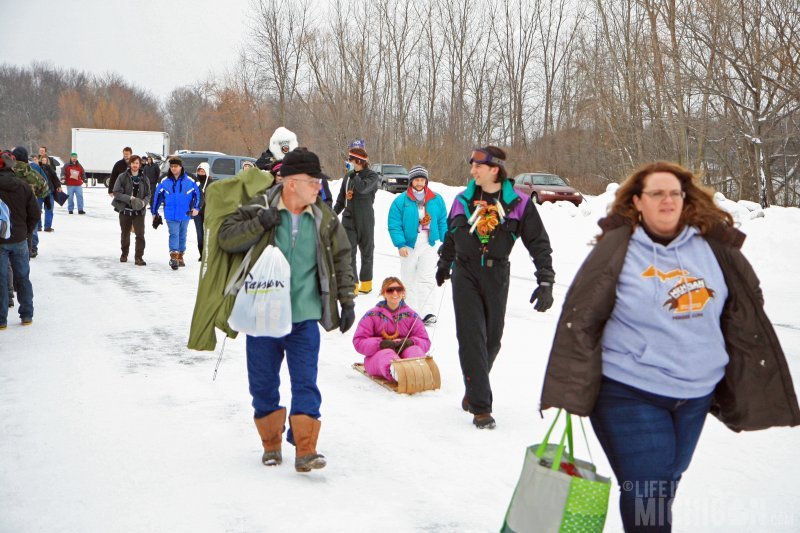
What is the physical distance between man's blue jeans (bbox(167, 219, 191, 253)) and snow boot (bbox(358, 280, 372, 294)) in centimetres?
381

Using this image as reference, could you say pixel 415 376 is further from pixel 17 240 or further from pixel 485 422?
pixel 17 240

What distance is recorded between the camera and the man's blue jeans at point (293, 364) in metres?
4.43

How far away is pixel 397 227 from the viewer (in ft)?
29.7

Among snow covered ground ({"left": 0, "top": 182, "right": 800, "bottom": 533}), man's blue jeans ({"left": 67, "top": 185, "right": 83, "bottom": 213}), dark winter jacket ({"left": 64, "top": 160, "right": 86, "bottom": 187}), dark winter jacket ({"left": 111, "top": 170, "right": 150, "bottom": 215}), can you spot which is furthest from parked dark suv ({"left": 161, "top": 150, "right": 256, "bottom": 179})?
snow covered ground ({"left": 0, "top": 182, "right": 800, "bottom": 533})

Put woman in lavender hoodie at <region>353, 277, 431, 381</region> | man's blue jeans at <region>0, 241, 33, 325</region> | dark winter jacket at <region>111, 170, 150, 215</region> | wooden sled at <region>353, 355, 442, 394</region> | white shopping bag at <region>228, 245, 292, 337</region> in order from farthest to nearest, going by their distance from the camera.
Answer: dark winter jacket at <region>111, 170, 150, 215</region>
man's blue jeans at <region>0, 241, 33, 325</region>
woman in lavender hoodie at <region>353, 277, 431, 381</region>
wooden sled at <region>353, 355, 442, 394</region>
white shopping bag at <region>228, 245, 292, 337</region>

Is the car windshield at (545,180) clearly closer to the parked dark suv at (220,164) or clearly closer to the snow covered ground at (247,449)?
the parked dark suv at (220,164)

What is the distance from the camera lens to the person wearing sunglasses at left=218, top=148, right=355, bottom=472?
436cm

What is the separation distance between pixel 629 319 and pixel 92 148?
47620 mm

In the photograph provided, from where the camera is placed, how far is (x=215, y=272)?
14.6ft

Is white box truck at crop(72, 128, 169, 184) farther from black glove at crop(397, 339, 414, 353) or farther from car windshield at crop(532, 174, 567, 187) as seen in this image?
black glove at crop(397, 339, 414, 353)

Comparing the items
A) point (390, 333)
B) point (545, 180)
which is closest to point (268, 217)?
point (390, 333)

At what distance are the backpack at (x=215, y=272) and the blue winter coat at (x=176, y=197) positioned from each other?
29.9 feet

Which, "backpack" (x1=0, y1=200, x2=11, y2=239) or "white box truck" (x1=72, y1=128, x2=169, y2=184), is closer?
"backpack" (x1=0, y1=200, x2=11, y2=239)

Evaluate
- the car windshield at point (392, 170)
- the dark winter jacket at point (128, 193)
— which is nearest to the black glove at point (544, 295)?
the dark winter jacket at point (128, 193)
